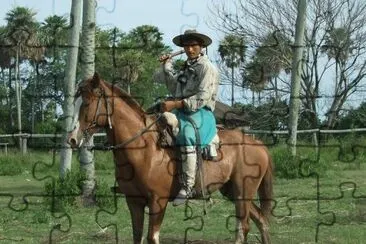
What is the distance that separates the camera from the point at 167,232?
10.7 metres

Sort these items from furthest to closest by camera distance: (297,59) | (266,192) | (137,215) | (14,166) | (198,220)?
(14,166)
(297,59)
(198,220)
(266,192)
(137,215)

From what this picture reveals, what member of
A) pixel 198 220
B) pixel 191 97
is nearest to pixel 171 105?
pixel 191 97

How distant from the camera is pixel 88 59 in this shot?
43.4 ft

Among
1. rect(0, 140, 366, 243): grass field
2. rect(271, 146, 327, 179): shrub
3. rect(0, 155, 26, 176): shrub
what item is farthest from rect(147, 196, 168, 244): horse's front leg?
rect(0, 155, 26, 176): shrub

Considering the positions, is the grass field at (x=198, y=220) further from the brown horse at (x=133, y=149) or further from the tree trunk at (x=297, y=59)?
the brown horse at (x=133, y=149)

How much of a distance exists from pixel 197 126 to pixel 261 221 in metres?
1.86

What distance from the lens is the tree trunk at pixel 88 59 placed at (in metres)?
13.2

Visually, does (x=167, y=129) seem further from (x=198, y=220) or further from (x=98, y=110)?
(x=198, y=220)

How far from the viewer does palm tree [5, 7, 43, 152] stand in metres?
13.1

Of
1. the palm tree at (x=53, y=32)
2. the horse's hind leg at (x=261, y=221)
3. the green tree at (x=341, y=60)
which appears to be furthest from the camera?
the green tree at (x=341, y=60)

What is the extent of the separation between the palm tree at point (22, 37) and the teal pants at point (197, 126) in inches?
173

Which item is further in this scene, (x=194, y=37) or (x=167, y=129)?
(x=194, y=37)

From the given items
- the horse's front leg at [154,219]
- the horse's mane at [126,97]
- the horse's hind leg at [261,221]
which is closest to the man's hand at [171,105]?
the horse's mane at [126,97]

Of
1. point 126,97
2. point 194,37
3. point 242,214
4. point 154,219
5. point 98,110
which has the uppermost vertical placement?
point 194,37
